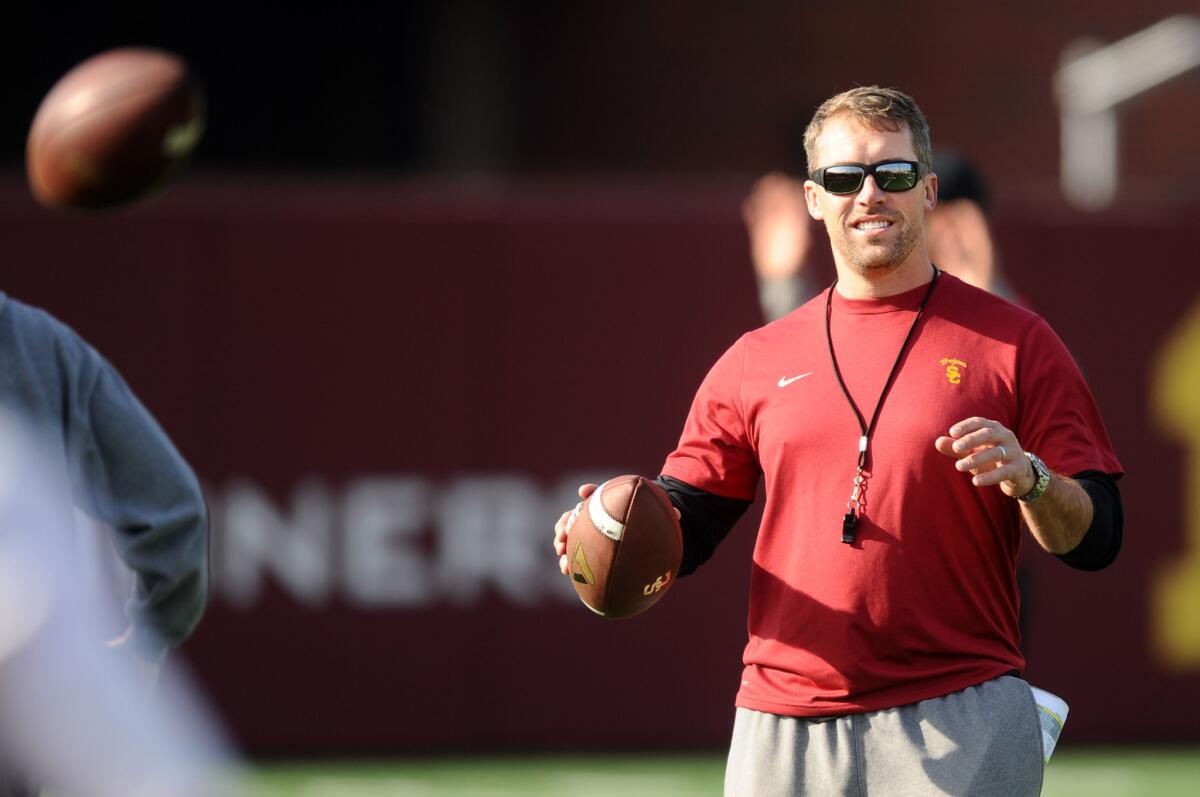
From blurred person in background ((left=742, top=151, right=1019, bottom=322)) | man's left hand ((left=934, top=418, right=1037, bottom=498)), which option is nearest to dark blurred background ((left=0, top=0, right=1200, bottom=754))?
blurred person in background ((left=742, top=151, right=1019, bottom=322))

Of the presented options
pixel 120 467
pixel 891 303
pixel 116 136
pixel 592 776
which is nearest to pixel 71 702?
pixel 120 467

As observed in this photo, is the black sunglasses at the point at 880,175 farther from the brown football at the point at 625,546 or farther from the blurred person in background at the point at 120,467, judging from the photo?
the blurred person in background at the point at 120,467

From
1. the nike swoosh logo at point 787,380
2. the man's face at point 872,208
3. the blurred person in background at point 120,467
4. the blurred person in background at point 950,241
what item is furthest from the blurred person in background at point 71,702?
the blurred person in background at point 950,241

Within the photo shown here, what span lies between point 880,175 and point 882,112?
0.15 meters

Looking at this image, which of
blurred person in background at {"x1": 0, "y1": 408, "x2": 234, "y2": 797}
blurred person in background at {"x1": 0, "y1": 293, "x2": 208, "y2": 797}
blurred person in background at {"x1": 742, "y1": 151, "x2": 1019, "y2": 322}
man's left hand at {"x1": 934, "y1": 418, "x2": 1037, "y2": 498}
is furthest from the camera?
blurred person in background at {"x1": 742, "y1": 151, "x2": 1019, "y2": 322}

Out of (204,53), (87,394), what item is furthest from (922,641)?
(204,53)

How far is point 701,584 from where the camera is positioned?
31.4ft

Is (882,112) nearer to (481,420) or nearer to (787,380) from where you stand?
(787,380)

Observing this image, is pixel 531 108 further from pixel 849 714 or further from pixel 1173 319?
pixel 849 714

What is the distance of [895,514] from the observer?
156 inches

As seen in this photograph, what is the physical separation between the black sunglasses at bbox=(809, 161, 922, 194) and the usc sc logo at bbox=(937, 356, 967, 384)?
0.38 metres

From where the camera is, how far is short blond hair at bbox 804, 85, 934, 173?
414cm

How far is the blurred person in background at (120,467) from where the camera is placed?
3.80 meters

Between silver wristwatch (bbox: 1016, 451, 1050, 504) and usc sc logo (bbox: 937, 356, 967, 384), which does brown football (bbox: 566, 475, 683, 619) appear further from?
silver wristwatch (bbox: 1016, 451, 1050, 504)
